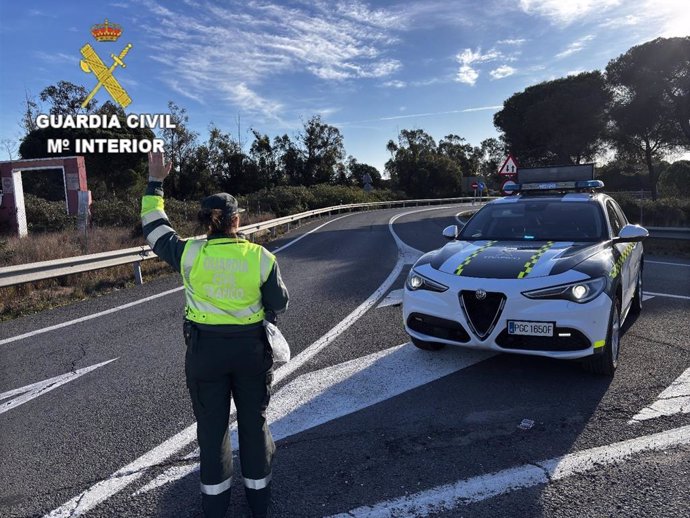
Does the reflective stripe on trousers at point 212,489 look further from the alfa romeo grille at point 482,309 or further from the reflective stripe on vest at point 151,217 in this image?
the alfa romeo grille at point 482,309

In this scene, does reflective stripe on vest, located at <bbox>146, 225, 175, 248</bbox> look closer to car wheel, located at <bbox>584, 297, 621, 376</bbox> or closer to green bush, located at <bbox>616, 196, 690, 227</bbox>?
car wheel, located at <bbox>584, 297, 621, 376</bbox>

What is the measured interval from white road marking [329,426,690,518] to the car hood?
56.9 inches

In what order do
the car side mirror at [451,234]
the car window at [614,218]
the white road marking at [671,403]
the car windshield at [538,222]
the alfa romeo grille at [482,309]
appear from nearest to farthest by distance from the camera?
the white road marking at [671,403] < the alfa romeo grille at [482,309] < the car windshield at [538,222] < the car window at [614,218] < the car side mirror at [451,234]

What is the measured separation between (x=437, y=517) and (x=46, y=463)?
249cm

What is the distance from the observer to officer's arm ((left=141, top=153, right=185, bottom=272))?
272cm

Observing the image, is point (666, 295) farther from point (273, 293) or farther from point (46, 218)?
point (46, 218)

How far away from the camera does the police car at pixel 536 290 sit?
13.0ft

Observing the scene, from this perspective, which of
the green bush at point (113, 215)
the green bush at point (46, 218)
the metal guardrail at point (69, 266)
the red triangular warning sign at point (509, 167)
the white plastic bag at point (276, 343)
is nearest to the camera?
the white plastic bag at point (276, 343)

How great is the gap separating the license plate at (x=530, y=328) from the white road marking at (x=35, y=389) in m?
3.99

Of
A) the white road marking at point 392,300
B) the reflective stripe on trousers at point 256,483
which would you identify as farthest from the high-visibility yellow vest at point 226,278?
the white road marking at point 392,300

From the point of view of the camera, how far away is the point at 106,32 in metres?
17.1

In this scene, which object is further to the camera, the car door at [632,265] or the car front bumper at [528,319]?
the car door at [632,265]

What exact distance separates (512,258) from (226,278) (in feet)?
9.53

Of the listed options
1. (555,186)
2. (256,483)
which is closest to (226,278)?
(256,483)
